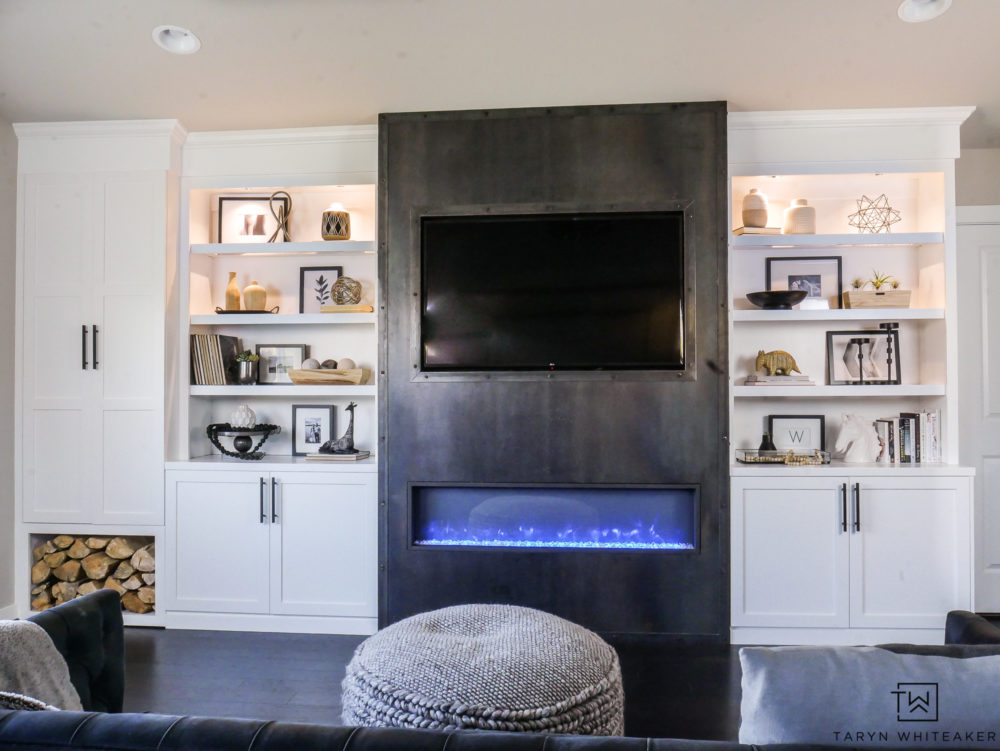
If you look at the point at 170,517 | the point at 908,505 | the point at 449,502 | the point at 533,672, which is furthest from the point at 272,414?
the point at 908,505

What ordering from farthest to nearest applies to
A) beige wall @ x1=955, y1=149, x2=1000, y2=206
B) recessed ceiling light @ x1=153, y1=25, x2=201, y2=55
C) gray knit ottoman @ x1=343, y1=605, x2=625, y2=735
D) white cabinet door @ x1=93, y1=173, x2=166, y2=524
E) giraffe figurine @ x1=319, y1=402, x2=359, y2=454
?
1. beige wall @ x1=955, y1=149, x2=1000, y2=206
2. giraffe figurine @ x1=319, y1=402, x2=359, y2=454
3. white cabinet door @ x1=93, y1=173, x2=166, y2=524
4. recessed ceiling light @ x1=153, y1=25, x2=201, y2=55
5. gray knit ottoman @ x1=343, y1=605, x2=625, y2=735

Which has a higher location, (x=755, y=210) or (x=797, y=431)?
(x=755, y=210)

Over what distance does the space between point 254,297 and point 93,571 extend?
5.42ft

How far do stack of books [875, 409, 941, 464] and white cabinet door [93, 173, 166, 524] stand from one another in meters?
3.73

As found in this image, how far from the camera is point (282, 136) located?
3701mm

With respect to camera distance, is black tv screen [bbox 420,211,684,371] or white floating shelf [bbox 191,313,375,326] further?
white floating shelf [bbox 191,313,375,326]

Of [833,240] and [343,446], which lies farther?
→ [343,446]

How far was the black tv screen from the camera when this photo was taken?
133 inches

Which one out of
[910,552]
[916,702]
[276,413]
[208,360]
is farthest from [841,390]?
[208,360]

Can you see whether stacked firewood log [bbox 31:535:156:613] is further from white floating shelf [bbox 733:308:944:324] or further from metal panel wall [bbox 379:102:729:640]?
white floating shelf [bbox 733:308:944:324]

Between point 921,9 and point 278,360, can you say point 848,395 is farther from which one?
point 278,360

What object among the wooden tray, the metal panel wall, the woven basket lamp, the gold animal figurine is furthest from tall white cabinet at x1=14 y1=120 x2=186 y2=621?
the gold animal figurine

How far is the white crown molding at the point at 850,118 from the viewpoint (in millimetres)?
3432

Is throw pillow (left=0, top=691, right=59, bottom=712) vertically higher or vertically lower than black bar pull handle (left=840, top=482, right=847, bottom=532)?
higher
